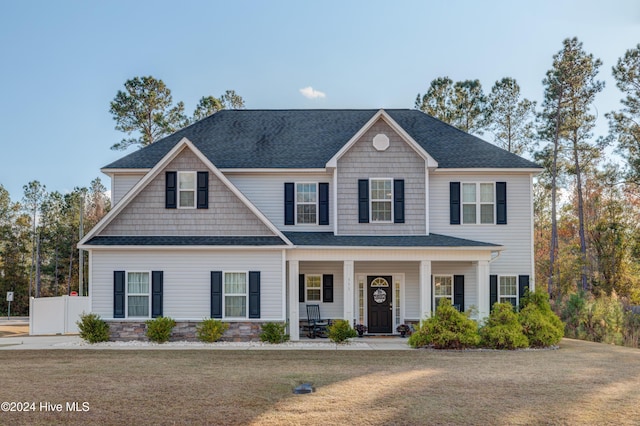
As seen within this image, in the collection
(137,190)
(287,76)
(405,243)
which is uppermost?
(287,76)

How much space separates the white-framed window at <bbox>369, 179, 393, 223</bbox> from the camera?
2102cm

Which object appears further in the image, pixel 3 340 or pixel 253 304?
pixel 3 340

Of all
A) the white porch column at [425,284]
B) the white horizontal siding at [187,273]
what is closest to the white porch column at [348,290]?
the white horizontal siding at [187,273]

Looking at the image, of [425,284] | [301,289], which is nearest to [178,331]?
[301,289]

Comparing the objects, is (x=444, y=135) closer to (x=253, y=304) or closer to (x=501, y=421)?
(x=253, y=304)

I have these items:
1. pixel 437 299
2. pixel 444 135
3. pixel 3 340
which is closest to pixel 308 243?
pixel 437 299

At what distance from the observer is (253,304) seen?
62.2ft

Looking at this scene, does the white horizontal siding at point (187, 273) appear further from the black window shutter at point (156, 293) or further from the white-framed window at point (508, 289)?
the white-framed window at point (508, 289)

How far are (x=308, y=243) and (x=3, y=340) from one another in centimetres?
1223

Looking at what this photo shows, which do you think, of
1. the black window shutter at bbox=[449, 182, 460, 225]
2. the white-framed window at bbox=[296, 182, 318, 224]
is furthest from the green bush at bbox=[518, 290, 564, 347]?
the white-framed window at bbox=[296, 182, 318, 224]

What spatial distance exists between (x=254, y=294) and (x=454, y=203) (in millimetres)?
8310

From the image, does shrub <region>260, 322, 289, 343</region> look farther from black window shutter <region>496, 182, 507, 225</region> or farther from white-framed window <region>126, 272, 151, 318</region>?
black window shutter <region>496, 182, 507, 225</region>

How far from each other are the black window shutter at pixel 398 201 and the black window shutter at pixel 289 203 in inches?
149

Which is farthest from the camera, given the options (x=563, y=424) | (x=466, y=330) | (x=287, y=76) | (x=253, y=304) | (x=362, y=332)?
(x=287, y=76)
